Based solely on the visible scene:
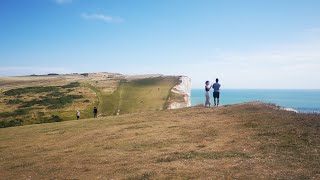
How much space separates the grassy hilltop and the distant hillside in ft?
251

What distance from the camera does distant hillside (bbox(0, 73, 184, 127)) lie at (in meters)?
121

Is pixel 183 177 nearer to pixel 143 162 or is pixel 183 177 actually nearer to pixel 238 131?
pixel 143 162

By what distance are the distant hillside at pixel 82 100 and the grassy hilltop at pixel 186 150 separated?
251 feet

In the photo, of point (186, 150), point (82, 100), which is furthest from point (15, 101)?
point (186, 150)

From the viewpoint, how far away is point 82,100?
141 m

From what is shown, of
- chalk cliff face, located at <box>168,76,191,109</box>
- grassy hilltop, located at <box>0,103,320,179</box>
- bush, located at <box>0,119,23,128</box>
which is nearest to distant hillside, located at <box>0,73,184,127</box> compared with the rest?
bush, located at <box>0,119,23,128</box>

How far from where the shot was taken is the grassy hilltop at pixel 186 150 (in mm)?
23047

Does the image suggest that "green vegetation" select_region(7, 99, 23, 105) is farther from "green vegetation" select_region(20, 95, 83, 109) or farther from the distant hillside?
"green vegetation" select_region(20, 95, 83, 109)

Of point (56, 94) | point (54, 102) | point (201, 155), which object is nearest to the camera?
point (201, 155)

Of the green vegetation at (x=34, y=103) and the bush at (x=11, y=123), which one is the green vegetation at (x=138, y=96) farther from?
the bush at (x=11, y=123)

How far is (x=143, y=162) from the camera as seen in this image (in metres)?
27.1

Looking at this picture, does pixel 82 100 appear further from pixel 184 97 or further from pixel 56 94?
pixel 184 97

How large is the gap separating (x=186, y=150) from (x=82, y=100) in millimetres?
117644

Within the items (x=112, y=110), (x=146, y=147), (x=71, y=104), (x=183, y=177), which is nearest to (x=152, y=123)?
(x=146, y=147)
